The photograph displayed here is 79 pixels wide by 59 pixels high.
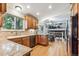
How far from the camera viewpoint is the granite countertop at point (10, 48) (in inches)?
84.8

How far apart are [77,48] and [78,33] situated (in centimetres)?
28

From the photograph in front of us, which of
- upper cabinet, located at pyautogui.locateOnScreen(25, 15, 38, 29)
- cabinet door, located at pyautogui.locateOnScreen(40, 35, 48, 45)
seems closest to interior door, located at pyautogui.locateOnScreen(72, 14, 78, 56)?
cabinet door, located at pyautogui.locateOnScreen(40, 35, 48, 45)

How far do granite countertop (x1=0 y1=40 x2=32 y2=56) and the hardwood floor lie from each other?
0.28 metres

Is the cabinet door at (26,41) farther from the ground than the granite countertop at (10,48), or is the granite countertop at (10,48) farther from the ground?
the cabinet door at (26,41)

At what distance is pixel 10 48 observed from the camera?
228 centimetres

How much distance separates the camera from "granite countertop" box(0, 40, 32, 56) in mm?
2154

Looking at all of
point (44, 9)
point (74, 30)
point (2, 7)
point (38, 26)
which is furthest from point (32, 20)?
point (74, 30)

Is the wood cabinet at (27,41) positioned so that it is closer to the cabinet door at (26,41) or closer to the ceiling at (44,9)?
the cabinet door at (26,41)

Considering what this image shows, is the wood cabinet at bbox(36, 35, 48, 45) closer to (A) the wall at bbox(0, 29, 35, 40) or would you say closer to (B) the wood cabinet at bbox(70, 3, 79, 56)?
(A) the wall at bbox(0, 29, 35, 40)

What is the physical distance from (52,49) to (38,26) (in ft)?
1.67

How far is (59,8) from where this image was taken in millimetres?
2561

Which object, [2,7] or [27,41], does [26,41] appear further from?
[2,7]

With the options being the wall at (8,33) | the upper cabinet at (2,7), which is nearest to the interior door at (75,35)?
the wall at (8,33)

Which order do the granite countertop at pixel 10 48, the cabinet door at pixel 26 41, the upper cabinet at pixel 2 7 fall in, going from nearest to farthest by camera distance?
the granite countertop at pixel 10 48, the upper cabinet at pixel 2 7, the cabinet door at pixel 26 41
